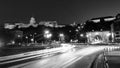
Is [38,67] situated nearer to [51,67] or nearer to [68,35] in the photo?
[51,67]

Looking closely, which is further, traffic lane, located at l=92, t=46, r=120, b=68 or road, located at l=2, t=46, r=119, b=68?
road, located at l=2, t=46, r=119, b=68

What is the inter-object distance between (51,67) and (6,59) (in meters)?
8.79

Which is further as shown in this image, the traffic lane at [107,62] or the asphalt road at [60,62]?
the asphalt road at [60,62]

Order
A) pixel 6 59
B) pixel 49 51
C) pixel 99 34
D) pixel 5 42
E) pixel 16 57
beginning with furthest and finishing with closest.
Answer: pixel 99 34 < pixel 5 42 < pixel 49 51 < pixel 16 57 < pixel 6 59

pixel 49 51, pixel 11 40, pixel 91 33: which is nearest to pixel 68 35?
pixel 91 33

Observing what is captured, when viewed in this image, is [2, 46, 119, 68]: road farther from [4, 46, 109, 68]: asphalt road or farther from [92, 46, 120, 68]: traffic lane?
[92, 46, 120, 68]: traffic lane

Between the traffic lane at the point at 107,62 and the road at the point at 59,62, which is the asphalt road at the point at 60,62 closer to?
the road at the point at 59,62

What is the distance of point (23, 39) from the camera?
402 feet

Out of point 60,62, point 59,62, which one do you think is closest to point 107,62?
point 60,62

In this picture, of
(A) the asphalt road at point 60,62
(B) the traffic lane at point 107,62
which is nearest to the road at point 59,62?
(A) the asphalt road at point 60,62

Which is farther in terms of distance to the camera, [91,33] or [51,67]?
[91,33]

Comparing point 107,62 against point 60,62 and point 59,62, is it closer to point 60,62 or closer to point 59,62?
point 60,62

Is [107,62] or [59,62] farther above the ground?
[107,62]

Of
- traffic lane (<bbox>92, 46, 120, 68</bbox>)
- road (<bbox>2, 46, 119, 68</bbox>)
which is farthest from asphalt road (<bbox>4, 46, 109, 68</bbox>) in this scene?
traffic lane (<bbox>92, 46, 120, 68</bbox>)
